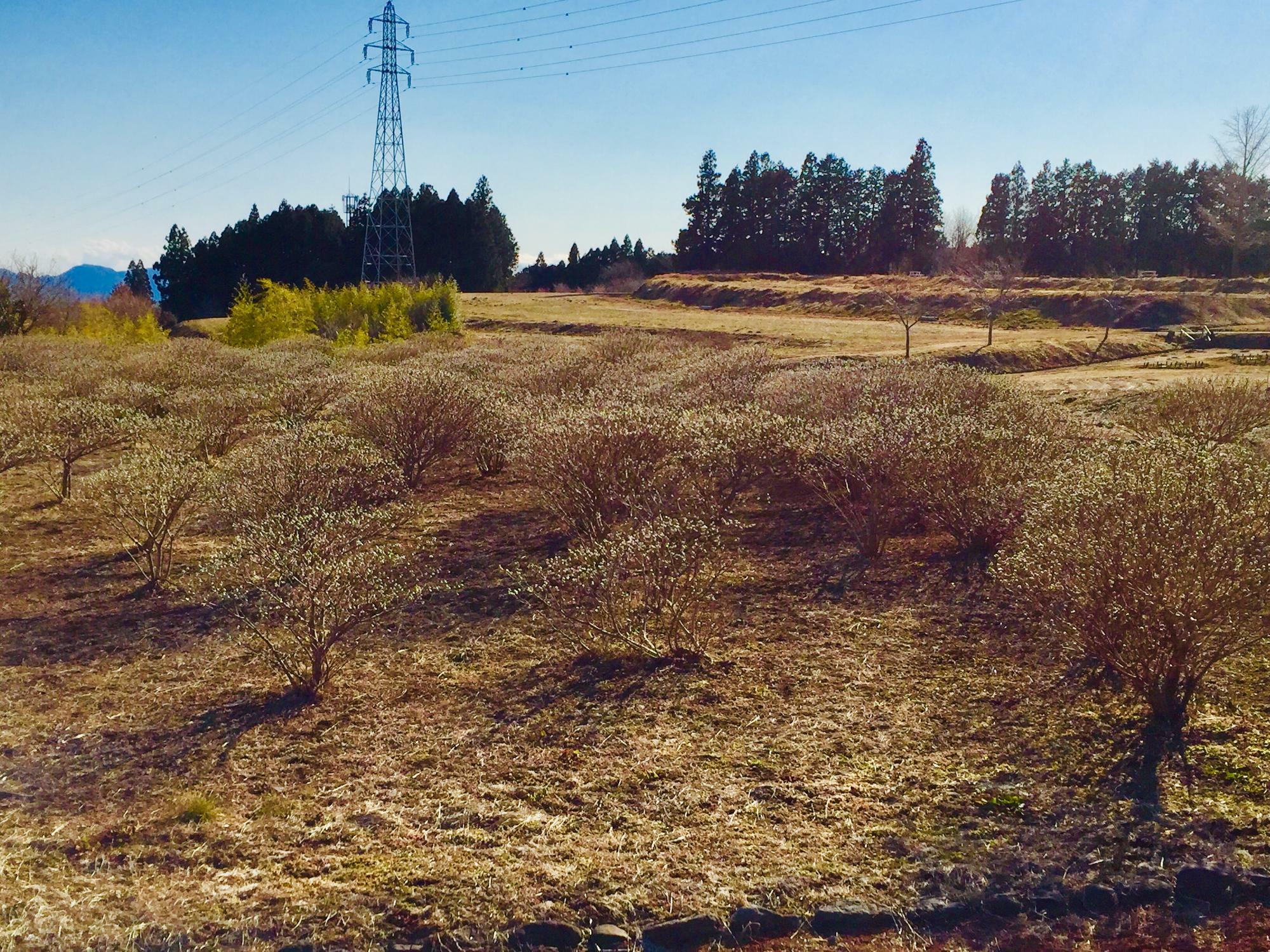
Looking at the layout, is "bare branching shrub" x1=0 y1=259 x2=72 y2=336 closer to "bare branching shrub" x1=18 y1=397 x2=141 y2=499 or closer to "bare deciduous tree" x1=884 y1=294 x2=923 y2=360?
"bare branching shrub" x1=18 y1=397 x2=141 y2=499

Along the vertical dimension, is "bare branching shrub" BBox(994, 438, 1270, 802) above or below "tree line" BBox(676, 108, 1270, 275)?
below

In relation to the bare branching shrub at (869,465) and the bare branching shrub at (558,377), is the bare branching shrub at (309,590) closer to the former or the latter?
the bare branching shrub at (869,465)

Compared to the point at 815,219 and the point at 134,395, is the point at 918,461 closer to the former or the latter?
the point at 134,395

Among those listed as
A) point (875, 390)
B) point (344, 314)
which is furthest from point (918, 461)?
point (344, 314)

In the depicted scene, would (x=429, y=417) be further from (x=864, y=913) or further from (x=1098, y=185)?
(x=1098, y=185)

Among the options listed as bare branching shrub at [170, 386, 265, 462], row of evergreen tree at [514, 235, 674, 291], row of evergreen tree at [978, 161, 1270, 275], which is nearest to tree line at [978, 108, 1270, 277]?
row of evergreen tree at [978, 161, 1270, 275]

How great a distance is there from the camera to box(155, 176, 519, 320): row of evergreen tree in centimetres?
5578

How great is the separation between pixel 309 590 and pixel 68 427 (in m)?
7.06

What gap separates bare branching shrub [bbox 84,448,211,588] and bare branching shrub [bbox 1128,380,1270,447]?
10.0 meters

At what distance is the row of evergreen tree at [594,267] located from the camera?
69562 mm

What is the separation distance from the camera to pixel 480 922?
4031 mm

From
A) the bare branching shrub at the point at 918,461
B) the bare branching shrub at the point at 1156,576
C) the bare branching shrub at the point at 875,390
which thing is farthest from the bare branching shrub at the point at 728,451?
the bare branching shrub at the point at 1156,576

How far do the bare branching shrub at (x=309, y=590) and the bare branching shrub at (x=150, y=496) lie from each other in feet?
4.84

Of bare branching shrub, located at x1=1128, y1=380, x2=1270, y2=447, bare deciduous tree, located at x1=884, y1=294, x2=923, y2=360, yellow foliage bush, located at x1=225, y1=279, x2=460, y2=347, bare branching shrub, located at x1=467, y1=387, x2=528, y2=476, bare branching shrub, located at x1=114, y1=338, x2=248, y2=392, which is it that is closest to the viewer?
bare branching shrub, located at x1=1128, y1=380, x2=1270, y2=447
